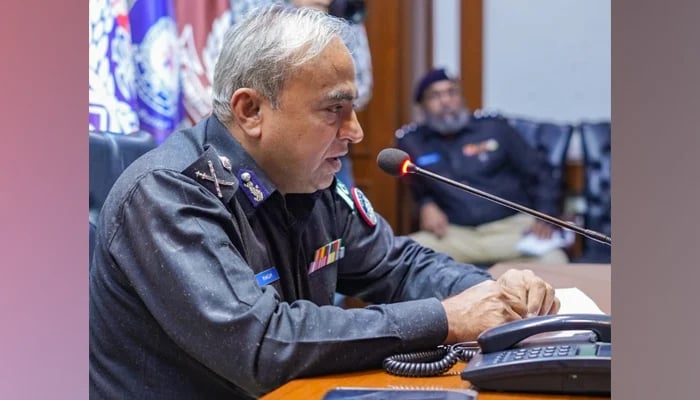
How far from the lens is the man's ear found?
1.45m

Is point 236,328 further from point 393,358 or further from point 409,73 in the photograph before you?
point 409,73

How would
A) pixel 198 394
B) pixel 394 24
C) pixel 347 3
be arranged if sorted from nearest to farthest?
pixel 198 394, pixel 347 3, pixel 394 24

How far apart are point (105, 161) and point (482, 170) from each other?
3003 mm

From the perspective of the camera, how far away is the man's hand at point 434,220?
14.4 feet

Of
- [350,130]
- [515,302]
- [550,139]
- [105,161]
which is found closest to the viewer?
[515,302]

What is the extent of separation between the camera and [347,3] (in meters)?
3.31

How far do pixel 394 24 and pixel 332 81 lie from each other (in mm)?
3695

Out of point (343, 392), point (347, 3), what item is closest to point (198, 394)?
point (343, 392)

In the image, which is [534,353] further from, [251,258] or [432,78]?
[432,78]

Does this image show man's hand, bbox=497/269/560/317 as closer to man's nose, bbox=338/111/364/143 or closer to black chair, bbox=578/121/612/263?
man's nose, bbox=338/111/364/143

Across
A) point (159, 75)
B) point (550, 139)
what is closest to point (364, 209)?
point (159, 75)

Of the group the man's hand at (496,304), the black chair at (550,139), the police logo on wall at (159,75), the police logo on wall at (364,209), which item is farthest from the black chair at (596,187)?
the man's hand at (496,304)

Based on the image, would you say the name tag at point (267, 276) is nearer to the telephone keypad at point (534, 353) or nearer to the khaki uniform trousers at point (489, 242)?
the telephone keypad at point (534, 353)

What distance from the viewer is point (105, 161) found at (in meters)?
1.63
